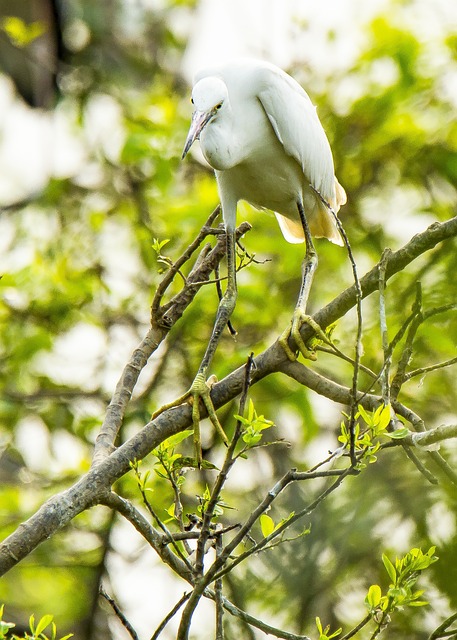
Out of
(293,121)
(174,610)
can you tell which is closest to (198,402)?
(174,610)

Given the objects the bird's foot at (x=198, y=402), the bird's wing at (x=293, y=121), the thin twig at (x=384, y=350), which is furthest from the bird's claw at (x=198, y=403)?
the bird's wing at (x=293, y=121)

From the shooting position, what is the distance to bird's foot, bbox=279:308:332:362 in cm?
280

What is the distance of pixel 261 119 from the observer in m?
3.74

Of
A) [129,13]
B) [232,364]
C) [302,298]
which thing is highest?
[129,13]

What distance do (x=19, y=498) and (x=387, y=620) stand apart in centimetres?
331

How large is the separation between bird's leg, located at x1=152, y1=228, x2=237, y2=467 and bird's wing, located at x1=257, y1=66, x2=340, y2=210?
473mm

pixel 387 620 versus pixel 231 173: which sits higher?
pixel 231 173

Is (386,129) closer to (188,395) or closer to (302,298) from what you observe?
(302,298)

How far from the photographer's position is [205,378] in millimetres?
3105

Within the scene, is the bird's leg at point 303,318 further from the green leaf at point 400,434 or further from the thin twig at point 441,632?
the thin twig at point 441,632

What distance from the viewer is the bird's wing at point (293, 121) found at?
3.72m

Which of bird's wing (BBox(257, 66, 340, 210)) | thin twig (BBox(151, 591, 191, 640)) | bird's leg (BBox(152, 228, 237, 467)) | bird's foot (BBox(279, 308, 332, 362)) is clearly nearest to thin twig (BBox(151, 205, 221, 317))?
bird's leg (BBox(152, 228, 237, 467))

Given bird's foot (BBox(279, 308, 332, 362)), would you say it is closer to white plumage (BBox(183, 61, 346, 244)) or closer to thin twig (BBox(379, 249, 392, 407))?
thin twig (BBox(379, 249, 392, 407))

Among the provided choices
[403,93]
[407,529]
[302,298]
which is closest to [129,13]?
[403,93]
